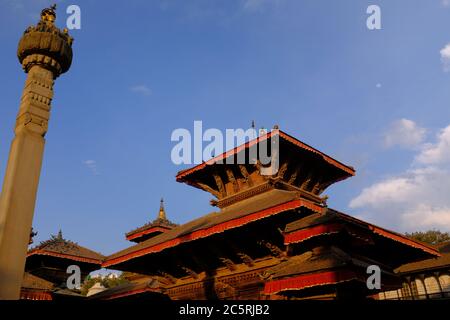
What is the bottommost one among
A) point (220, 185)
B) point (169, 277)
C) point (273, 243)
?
point (169, 277)

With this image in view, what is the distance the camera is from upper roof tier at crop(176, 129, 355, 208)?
12.7 m

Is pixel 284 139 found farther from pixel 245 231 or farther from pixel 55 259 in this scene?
pixel 55 259

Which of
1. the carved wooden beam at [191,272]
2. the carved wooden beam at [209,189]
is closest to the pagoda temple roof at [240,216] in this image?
the carved wooden beam at [209,189]

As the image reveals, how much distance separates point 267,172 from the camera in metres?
13.1

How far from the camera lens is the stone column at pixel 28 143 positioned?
6.82 metres

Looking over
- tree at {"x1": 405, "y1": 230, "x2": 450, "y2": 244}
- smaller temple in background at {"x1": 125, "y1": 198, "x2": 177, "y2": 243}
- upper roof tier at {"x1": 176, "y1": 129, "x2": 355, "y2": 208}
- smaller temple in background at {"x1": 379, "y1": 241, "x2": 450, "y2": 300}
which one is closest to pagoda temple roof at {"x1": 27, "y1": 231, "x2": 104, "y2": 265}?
smaller temple in background at {"x1": 125, "y1": 198, "x2": 177, "y2": 243}

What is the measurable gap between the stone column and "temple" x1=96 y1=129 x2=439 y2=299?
16.9 feet

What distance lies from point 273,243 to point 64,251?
1783cm

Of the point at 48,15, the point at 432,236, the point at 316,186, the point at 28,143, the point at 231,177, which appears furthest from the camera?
the point at 432,236

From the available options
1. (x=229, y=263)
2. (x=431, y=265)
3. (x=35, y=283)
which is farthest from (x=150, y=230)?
(x=431, y=265)

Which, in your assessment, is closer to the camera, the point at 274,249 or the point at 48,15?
the point at 48,15

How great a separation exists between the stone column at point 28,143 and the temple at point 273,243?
5.15 m

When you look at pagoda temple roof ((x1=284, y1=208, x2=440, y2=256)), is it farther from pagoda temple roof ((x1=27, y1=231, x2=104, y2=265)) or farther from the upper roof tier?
pagoda temple roof ((x1=27, y1=231, x2=104, y2=265))
